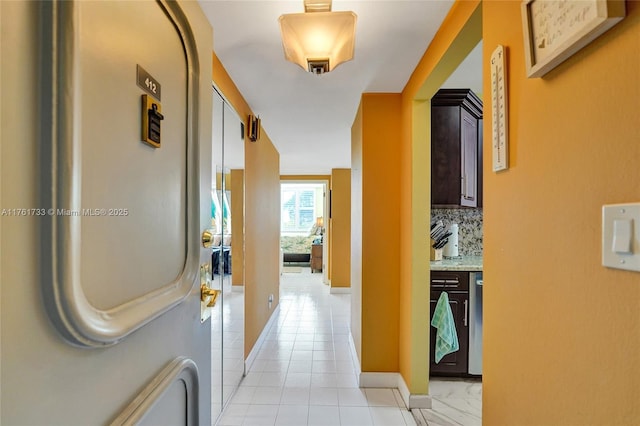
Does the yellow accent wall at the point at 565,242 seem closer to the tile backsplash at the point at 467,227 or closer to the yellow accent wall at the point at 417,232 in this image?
the yellow accent wall at the point at 417,232

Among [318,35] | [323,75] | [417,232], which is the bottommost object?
[417,232]

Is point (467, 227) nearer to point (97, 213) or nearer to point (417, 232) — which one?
point (417, 232)

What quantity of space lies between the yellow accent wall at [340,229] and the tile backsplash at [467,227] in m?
2.59

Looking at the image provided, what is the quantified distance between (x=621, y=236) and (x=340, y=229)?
4849 mm

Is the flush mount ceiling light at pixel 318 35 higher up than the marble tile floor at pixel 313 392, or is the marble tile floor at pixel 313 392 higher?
the flush mount ceiling light at pixel 318 35

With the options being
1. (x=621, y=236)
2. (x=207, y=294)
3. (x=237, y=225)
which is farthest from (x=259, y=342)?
(x=621, y=236)

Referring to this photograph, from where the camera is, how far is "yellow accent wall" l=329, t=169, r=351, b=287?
17.4 ft

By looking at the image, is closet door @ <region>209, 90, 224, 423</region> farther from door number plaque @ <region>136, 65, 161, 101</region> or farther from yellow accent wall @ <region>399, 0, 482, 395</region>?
yellow accent wall @ <region>399, 0, 482, 395</region>

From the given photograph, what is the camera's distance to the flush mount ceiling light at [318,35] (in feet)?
3.85

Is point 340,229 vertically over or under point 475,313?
over

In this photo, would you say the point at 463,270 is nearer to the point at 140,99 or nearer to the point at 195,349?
the point at 195,349

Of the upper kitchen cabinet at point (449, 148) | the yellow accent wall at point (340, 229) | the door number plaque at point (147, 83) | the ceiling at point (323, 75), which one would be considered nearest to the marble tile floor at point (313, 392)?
the upper kitchen cabinet at point (449, 148)

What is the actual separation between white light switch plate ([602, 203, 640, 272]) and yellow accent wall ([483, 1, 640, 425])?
0.02 metres

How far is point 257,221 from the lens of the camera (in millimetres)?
2898
